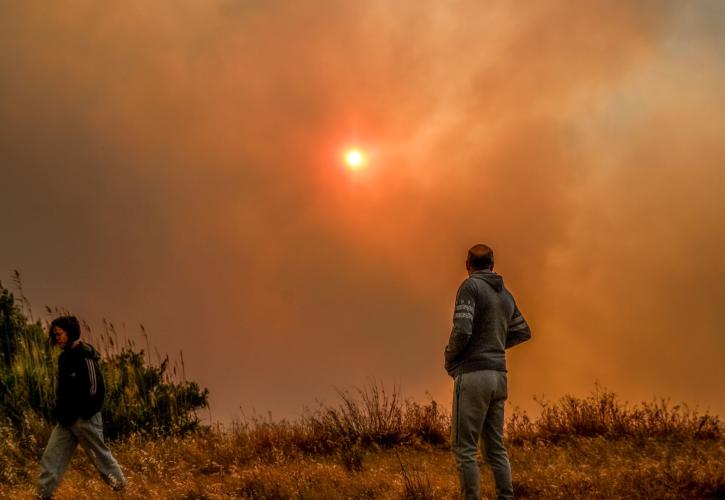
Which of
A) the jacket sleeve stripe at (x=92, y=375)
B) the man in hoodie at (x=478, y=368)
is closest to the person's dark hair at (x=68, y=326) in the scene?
the jacket sleeve stripe at (x=92, y=375)

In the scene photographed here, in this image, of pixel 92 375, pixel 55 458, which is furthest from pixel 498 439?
pixel 55 458

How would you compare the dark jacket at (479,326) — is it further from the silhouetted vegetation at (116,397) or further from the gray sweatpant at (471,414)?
the silhouetted vegetation at (116,397)

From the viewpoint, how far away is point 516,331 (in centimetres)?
780

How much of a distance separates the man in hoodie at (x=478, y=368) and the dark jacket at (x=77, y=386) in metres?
4.31

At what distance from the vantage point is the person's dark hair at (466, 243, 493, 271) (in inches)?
293

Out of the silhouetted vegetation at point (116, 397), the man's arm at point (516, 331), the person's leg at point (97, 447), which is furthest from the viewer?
the silhouetted vegetation at point (116, 397)

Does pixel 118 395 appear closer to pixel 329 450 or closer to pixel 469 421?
pixel 329 450

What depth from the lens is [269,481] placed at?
10.0 meters

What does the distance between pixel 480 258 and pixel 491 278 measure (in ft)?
0.68

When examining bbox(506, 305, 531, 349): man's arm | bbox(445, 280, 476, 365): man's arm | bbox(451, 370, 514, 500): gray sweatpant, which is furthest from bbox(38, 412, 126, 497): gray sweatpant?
bbox(506, 305, 531, 349): man's arm

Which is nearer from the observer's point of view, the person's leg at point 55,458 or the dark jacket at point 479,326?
the dark jacket at point 479,326

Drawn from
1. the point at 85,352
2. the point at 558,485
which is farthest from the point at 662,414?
the point at 85,352

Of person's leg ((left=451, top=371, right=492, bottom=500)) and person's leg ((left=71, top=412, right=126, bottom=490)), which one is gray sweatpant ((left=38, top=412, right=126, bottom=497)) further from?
person's leg ((left=451, top=371, right=492, bottom=500))

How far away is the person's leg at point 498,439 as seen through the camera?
7.38m
